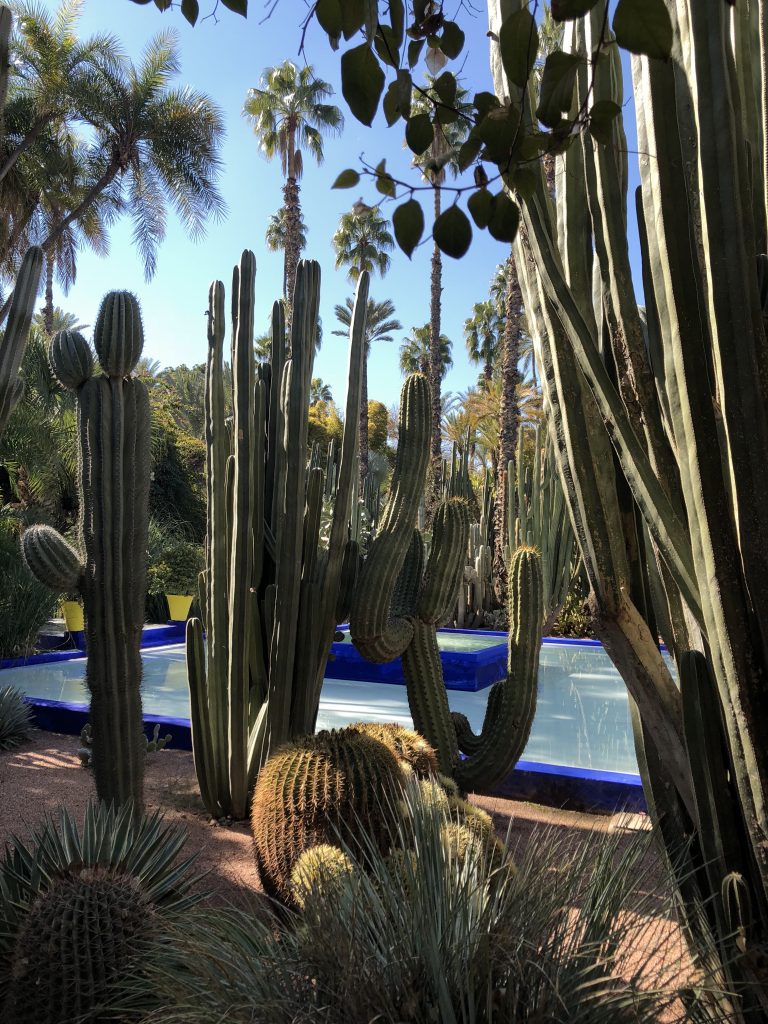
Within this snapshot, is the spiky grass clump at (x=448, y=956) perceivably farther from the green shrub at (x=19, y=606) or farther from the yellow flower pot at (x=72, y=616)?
the yellow flower pot at (x=72, y=616)

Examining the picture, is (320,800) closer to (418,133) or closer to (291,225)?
(418,133)

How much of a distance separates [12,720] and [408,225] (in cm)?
600

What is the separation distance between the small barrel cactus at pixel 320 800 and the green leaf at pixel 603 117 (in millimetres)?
2237

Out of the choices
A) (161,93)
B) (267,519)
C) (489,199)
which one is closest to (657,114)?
(489,199)

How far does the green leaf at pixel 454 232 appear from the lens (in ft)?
3.71

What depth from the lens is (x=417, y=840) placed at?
5.78 feet

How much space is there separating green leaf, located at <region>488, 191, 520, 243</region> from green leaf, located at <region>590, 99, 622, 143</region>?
16 cm

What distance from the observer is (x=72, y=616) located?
1277 centimetres

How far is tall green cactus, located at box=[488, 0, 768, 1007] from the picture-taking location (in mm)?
1410

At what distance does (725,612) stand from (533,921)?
28.7 inches

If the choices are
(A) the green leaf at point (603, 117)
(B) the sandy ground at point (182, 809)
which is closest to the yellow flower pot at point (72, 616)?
(B) the sandy ground at point (182, 809)

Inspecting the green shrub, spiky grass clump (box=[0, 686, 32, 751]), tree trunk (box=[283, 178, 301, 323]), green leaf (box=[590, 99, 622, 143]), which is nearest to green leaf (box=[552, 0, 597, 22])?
green leaf (box=[590, 99, 622, 143])

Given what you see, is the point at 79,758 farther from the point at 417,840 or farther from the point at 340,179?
the point at 340,179

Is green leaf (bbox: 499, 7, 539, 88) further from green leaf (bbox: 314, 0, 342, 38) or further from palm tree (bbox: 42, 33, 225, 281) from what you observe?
palm tree (bbox: 42, 33, 225, 281)
